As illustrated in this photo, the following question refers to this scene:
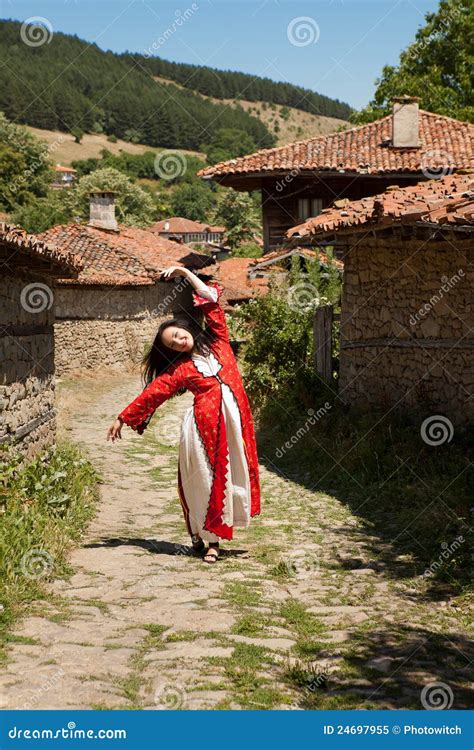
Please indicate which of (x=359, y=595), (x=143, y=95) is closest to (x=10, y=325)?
(x=359, y=595)

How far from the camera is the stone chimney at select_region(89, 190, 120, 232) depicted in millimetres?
28016

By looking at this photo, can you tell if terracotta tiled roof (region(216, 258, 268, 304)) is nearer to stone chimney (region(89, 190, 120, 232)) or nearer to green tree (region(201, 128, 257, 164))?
stone chimney (region(89, 190, 120, 232))

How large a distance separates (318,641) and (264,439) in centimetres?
695

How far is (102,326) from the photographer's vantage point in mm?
22484

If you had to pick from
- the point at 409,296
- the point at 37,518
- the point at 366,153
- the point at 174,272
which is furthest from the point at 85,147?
the point at 174,272

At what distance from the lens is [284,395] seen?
1201 cm

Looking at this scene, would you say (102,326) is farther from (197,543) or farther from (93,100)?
(93,100)

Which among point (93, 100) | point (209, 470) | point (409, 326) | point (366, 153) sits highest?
point (93, 100)

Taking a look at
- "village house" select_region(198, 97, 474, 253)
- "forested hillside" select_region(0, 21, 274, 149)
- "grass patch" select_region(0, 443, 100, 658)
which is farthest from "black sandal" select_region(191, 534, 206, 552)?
"forested hillside" select_region(0, 21, 274, 149)

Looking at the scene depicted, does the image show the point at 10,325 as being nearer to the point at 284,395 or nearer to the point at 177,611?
the point at 177,611

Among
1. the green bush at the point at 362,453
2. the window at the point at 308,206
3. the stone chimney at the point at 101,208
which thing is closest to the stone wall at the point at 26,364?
the green bush at the point at 362,453

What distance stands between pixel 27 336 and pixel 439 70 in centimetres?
2474

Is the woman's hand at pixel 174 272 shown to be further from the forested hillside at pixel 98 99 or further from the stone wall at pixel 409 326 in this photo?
the forested hillside at pixel 98 99

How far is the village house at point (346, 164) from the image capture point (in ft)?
61.5
